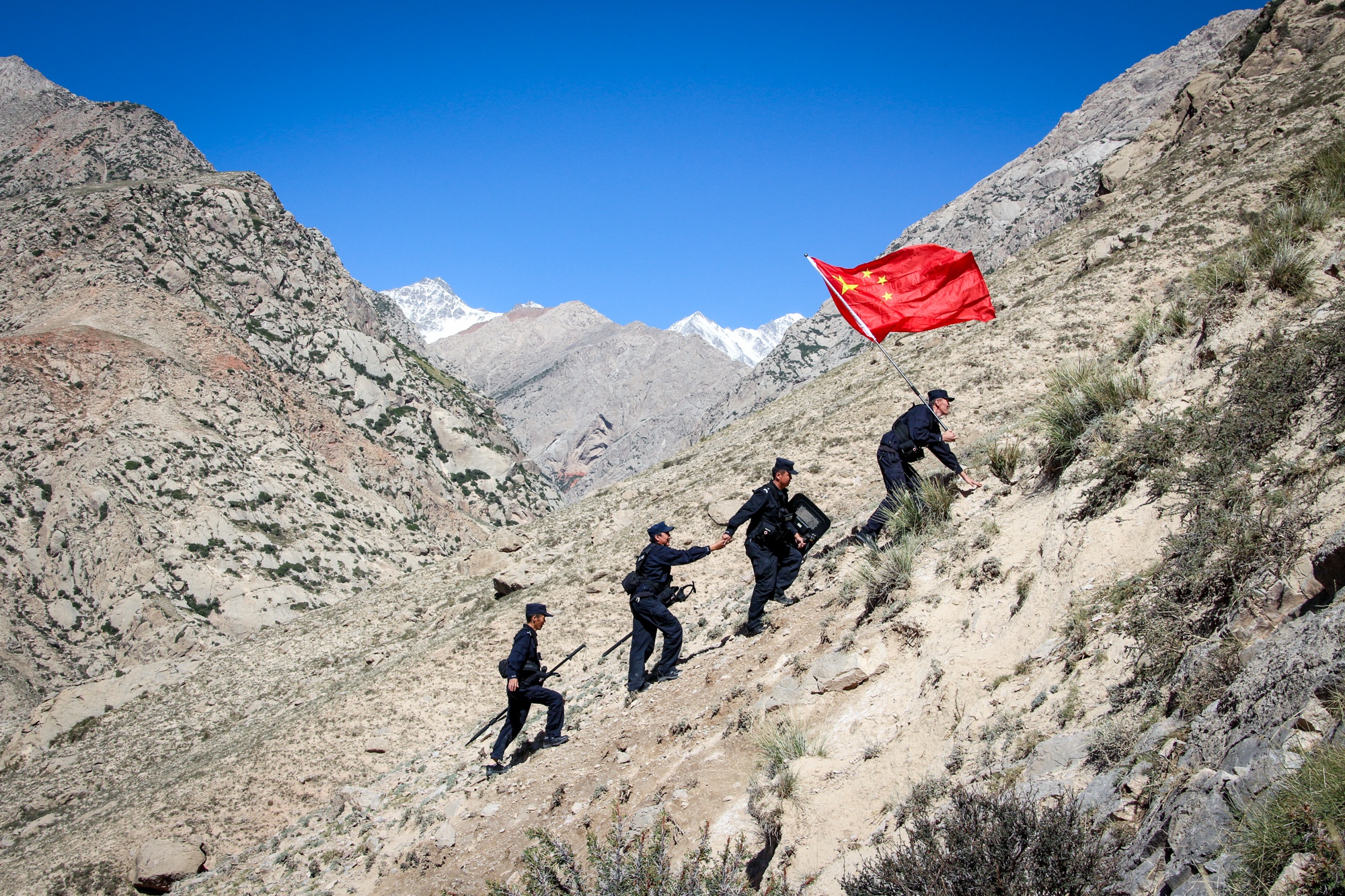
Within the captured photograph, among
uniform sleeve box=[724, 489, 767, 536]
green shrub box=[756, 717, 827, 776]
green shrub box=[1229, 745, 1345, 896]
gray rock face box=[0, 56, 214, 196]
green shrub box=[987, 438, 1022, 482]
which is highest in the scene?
gray rock face box=[0, 56, 214, 196]

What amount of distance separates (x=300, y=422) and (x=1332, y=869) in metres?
43.6

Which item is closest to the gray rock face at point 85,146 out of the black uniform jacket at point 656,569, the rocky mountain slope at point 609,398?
the black uniform jacket at point 656,569

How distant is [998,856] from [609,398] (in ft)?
510

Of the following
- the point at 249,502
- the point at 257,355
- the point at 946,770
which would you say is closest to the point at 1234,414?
the point at 946,770

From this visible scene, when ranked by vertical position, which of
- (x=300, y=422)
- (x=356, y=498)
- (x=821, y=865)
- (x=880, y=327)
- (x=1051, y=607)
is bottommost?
(x=821, y=865)

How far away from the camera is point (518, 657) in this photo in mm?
8375

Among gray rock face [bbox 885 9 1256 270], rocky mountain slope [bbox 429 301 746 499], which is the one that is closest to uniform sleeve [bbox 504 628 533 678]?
gray rock face [bbox 885 9 1256 270]

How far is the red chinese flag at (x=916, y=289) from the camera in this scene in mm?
10156

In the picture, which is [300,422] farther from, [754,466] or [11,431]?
[754,466]

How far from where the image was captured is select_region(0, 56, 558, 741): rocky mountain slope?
2614cm

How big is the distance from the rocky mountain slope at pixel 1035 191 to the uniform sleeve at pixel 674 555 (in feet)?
206

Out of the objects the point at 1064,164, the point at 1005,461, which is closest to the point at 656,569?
the point at 1005,461

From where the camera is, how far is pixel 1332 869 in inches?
83.5

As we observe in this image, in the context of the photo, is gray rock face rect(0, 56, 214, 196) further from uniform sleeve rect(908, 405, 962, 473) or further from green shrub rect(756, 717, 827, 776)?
green shrub rect(756, 717, 827, 776)
